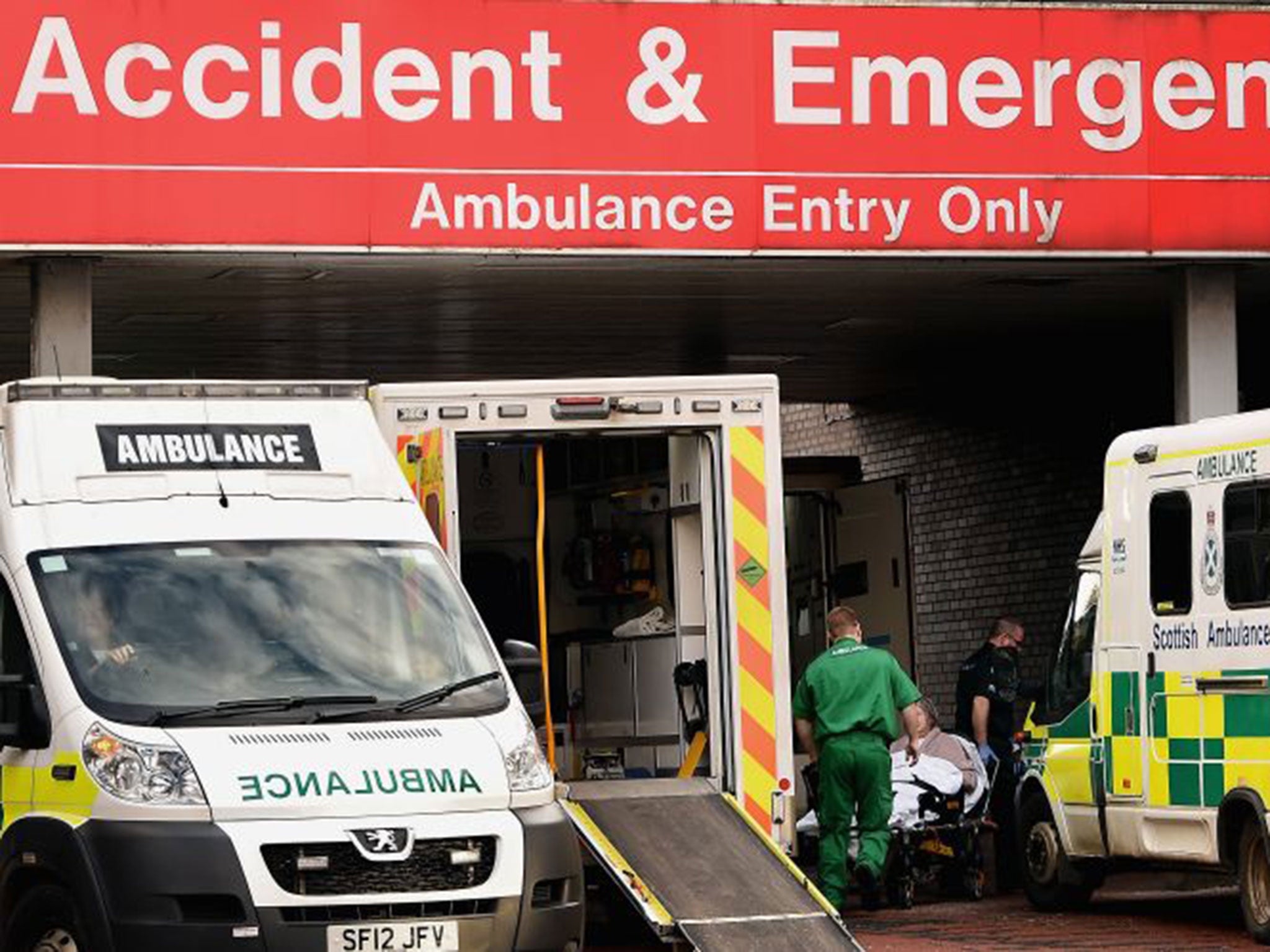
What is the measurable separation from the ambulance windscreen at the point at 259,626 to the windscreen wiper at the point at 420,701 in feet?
0.10

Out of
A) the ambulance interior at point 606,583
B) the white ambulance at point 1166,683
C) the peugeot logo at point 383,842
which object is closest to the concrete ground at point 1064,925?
the white ambulance at point 1166,683

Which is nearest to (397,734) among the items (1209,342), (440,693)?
(440,693)

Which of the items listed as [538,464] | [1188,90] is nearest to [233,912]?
[538,464]

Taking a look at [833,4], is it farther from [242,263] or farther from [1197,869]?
[1197,869]

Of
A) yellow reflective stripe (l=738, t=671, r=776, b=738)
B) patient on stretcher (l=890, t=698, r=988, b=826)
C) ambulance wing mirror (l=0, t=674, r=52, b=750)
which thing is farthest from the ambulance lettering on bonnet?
patient on stretcher (l=890, t=698, r=988, b=826)

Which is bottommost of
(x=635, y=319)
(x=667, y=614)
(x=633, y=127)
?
(x=667, y=614)

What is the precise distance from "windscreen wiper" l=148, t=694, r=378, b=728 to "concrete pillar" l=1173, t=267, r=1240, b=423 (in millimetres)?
8681

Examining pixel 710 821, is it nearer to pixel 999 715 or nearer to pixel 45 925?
pixel 45 925

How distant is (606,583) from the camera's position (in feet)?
56.2

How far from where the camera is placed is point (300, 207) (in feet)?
56.1

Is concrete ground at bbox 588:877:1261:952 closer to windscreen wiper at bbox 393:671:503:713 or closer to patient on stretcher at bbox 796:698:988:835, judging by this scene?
patient on stretcher at bbox 796:698:988:835

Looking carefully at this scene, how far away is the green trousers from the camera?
16625 mm

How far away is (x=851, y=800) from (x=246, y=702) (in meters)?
5.85

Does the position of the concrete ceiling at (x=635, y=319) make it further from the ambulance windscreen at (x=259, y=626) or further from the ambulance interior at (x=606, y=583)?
the ambulance windscreen at (x=259, y=626)
